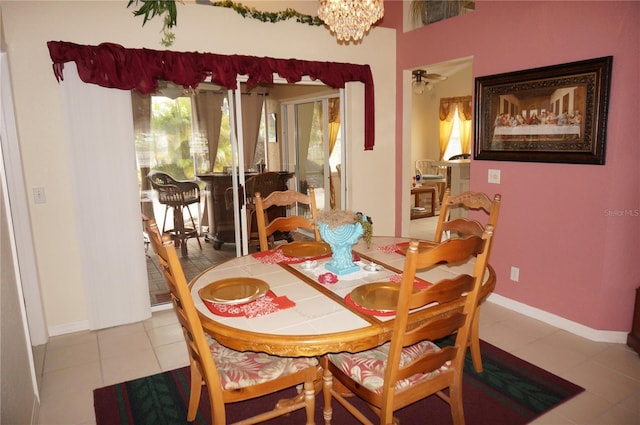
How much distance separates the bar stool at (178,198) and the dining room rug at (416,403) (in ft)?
5.18

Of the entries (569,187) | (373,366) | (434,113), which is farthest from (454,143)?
(373,366)

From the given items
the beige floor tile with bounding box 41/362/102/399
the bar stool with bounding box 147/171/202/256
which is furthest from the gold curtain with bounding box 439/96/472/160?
the beige floor tile with bounding box 41/362/102/399

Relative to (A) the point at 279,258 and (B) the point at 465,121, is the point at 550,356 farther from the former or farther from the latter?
(B) the point at 465,121

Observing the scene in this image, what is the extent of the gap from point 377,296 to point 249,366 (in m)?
0.64

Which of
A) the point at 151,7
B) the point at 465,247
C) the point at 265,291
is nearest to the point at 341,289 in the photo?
the point at 265,291

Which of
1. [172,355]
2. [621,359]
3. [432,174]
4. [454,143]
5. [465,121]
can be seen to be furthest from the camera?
[454,143]

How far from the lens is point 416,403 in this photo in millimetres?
2266

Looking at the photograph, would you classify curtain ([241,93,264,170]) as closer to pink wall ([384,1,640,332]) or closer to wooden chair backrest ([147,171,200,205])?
wooden chair backrest ([147,171,200,205])

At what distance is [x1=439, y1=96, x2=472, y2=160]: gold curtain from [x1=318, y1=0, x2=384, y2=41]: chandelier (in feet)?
21.5

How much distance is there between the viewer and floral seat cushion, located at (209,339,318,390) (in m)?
1.73

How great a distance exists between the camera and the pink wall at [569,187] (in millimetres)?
2629

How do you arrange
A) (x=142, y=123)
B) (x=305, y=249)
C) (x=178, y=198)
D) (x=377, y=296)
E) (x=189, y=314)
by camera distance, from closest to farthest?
(x=189, y=314), (x=377, y=296), (x=305, y=249), (x=142, y=123), (x=178, y=198)

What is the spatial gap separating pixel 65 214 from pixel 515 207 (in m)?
3.51

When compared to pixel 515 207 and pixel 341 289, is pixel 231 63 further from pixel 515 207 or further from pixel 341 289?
pixel 515 207
